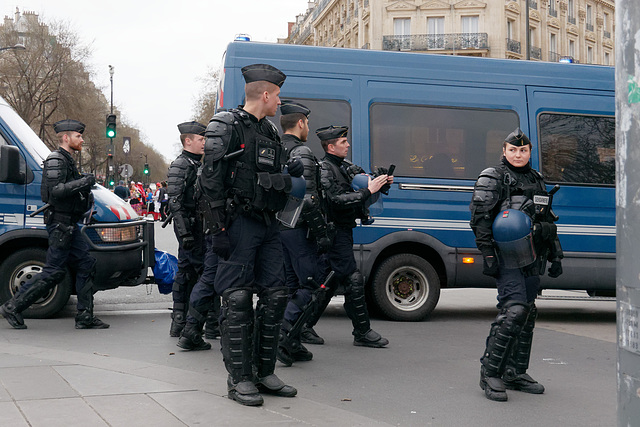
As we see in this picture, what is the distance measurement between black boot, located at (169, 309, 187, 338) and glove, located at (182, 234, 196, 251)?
69cm

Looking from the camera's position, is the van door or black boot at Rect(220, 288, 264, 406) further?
the van door

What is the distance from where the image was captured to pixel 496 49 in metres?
49.8

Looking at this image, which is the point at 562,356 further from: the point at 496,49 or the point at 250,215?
the point at 496,49

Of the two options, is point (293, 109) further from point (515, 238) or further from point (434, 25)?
point (434, 25)

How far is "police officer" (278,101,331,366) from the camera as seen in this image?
5.87 m

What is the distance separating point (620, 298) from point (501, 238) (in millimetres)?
2563

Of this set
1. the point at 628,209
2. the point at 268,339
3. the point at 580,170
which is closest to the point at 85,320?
the point at 268,339

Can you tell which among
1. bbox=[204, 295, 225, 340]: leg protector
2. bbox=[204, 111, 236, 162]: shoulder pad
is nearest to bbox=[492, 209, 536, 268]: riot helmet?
bbox=[204, 111, 236, 162]: shoulder pad

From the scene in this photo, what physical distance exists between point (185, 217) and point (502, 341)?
9.70 ft

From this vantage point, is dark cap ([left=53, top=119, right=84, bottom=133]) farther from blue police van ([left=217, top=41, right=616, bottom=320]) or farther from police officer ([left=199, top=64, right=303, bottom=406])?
police officer ([left=199, top=64, right=303, bottom=406])

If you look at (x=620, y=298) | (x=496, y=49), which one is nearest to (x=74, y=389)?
(x=620, y=298)

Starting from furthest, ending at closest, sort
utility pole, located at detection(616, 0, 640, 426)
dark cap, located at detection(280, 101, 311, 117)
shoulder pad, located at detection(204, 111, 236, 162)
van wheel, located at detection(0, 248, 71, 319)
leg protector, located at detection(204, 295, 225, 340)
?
van wheel, located at detection(0, 248, 71, 319) < leg protector, located at detection(204, 295, 225, 340) < dark cap, located at detection(280, 101, 311, 117) < shoulder pad, located at detection(204, 111, 236, 162) < utility pole, located at detection(616, 0, 640, 426)

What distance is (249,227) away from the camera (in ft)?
15.9

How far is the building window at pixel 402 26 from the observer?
51.9 meters
